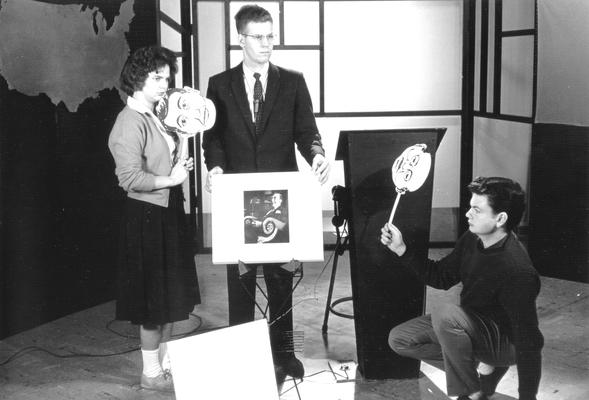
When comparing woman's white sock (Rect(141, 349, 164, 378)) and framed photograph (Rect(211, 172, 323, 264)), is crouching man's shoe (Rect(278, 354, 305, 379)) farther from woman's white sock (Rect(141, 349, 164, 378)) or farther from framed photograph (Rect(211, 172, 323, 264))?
framed photograph (Rect(211, 172, 323, 264))

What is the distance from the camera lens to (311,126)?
3309 millimetres

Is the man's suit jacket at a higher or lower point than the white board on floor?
higher

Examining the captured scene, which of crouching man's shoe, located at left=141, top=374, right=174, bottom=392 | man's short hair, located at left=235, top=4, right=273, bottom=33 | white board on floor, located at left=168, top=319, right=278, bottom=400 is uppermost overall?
man's short hair, located at left=235, top=4, right=273, bottom=33

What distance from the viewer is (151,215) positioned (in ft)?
10.5

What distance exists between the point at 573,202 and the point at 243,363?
2.93 meters

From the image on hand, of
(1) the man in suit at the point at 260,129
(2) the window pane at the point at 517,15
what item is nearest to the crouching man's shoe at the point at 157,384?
(1) the man in suit at the point at 260,129

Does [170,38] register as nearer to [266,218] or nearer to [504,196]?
[266,218]

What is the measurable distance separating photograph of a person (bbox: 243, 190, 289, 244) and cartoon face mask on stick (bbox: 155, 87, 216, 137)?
1.18 ft

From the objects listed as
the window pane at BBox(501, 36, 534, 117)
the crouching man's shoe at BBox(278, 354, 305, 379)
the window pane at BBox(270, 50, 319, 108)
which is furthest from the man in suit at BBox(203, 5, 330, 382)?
the window pane at BBox(501, 36, 534, 117)

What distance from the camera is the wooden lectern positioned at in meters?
3.15

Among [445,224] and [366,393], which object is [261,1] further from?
[366,393]

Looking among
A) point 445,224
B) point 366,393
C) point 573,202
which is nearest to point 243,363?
point 366,393

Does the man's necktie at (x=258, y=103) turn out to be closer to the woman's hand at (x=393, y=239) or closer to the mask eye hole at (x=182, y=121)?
the mask eye hole at (x=182, y=121)

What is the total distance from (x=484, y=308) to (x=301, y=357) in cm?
113
